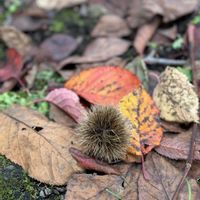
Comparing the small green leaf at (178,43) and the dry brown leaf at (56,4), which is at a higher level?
the dry brown leaf at (56,4)

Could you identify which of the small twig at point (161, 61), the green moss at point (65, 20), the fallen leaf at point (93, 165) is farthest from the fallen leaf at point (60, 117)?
the green moss at point (65, 20)

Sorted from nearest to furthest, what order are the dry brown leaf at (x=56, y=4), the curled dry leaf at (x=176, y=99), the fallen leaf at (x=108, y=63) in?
the curled dry leaf at (x=176, y=99), the fallen leaf at (x=108, y=63), the dry brown leaf at (x=56, y=4)

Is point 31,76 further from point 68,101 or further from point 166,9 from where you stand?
point 166,9

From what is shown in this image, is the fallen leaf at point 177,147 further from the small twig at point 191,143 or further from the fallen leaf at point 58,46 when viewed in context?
the fallen leaf at point 58,46

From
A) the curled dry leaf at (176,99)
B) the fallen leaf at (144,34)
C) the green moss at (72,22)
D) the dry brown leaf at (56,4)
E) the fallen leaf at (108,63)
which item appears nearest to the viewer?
the curled dry leaf at (176,99)

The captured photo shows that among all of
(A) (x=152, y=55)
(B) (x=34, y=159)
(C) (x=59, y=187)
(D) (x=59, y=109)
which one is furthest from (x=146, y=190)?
(A) (x=152, y=55)

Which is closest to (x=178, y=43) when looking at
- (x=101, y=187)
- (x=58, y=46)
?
→ (x=58, y=46)

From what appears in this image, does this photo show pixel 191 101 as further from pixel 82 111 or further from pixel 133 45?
pixel 133 45
